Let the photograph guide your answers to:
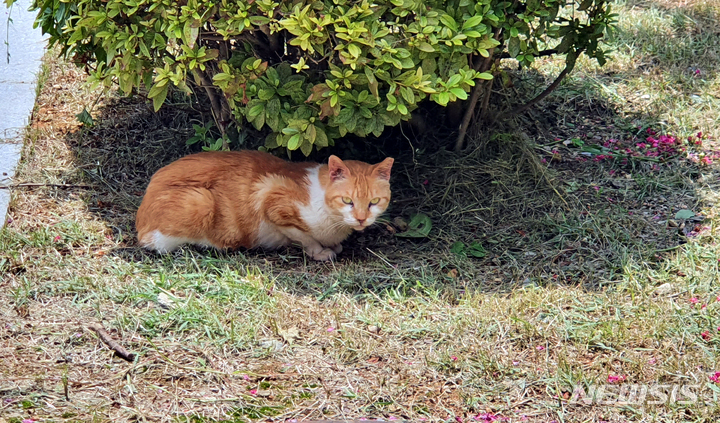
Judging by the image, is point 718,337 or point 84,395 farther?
point 718,337

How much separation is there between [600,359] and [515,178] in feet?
5.33

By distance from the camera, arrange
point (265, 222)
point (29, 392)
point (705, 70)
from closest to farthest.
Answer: point (29, 392) < point (265, 222) < point (705, 70)

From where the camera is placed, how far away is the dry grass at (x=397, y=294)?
2977mm

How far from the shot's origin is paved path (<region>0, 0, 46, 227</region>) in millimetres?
4637

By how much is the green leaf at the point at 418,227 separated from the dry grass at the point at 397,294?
0.06 meters

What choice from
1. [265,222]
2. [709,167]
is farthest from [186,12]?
[709,167]

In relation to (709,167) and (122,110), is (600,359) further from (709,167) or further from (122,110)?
(122,110)

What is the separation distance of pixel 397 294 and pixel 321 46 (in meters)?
1.33

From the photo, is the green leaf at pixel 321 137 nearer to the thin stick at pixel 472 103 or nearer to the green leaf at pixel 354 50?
the green leaf at pixel 354 50

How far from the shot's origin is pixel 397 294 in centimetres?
369

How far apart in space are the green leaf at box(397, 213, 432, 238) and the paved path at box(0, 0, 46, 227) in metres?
2.37

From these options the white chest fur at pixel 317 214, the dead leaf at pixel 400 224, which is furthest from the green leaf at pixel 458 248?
the white chest fur at pixel 317 214

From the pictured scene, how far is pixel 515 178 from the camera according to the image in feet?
14.9

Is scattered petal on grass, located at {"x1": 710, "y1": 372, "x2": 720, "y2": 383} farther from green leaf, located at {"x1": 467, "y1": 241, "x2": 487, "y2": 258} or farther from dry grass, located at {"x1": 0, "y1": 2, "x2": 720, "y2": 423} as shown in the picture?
green leaf, located at {"x1": 467, "y1": 241, "x2": 487, "y2": 258}
